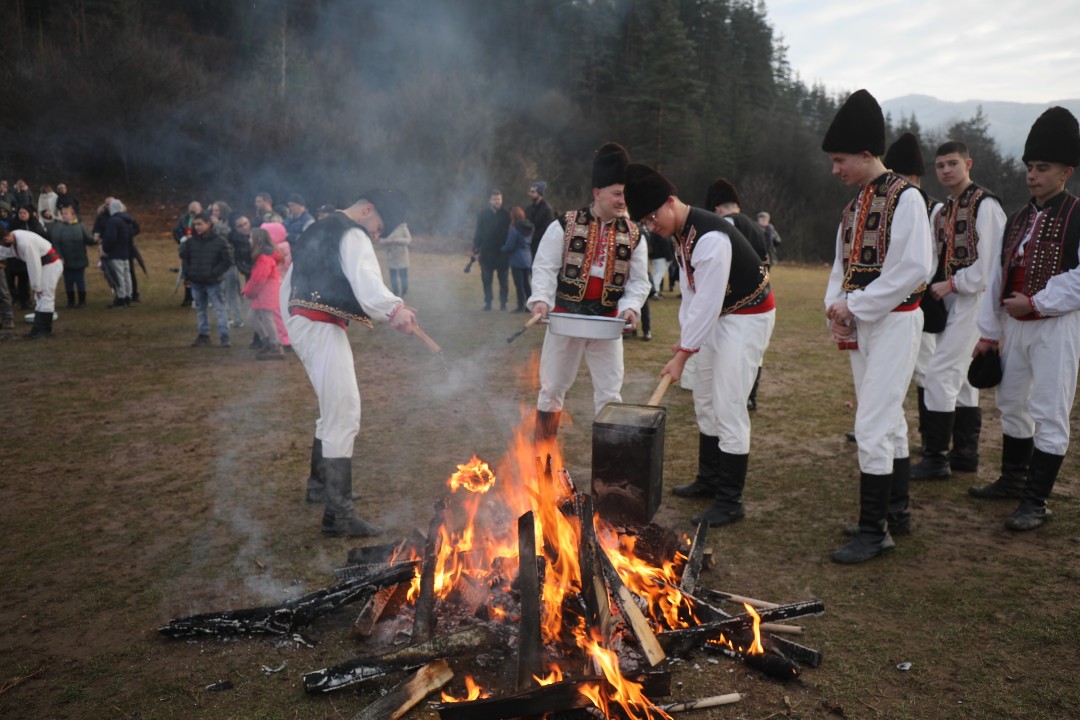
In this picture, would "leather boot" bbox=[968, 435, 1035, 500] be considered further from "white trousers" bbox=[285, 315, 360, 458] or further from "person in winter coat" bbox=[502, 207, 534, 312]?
"person in winter coat" bbox=[502, 207, 534, 312]

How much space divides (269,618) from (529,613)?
1.44 meters

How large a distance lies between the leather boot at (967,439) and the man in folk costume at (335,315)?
15.1ft

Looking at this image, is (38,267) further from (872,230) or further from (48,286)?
(872,230)

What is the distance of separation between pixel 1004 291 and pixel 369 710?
4867 mm

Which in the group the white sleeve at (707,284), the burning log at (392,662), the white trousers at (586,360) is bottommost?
the burning log at (392,662)

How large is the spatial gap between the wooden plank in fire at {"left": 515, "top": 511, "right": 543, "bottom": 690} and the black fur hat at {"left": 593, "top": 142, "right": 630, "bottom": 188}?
2.83 meters

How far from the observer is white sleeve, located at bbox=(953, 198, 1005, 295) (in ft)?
17.7

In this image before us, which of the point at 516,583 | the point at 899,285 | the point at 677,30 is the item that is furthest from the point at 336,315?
the point at 677,30

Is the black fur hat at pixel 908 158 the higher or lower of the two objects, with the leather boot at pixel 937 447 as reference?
higher

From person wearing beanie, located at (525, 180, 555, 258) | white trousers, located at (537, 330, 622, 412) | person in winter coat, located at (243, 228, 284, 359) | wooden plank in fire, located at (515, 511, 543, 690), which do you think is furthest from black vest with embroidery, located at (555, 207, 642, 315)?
person wearing beanie, located at (525, 180, 555, 258)

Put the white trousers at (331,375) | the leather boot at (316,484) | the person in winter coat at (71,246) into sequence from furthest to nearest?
the person in winter coat at (71,246) → the leather boot at (316,484) → the white trousers at (331,375)

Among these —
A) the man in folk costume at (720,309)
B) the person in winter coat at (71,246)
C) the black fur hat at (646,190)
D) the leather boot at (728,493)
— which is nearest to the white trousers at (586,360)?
the man in folk costume at (720,309)

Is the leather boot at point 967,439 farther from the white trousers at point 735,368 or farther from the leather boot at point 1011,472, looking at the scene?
the white trousers at point 735,368

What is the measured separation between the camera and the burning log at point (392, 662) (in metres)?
3.13
